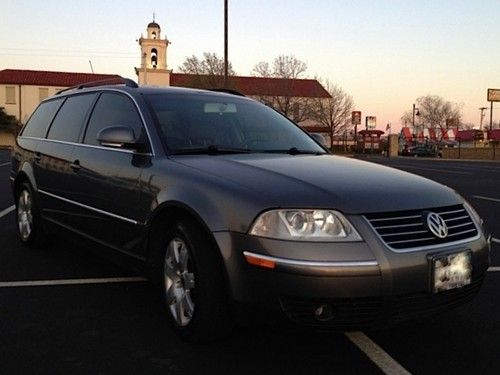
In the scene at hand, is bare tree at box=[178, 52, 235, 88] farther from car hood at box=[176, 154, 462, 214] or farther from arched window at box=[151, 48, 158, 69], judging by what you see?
car hood at box=[176, 154, 462, 214]

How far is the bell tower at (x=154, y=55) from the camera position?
231ft

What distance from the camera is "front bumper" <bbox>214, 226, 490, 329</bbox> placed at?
2916 millimetres

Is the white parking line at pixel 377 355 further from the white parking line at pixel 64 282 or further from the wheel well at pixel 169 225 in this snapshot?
the white parking line at pixel 64 282

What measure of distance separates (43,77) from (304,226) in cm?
8356

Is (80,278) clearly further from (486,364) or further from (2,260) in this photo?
(486,364)

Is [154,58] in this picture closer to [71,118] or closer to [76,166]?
[71,118]

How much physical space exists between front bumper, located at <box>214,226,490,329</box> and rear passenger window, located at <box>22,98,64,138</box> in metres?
3.58

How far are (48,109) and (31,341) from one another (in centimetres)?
330

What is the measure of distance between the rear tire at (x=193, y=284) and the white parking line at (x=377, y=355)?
0.81 meters

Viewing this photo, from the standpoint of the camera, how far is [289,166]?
373 centimetres

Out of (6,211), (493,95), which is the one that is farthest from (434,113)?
(6,211)

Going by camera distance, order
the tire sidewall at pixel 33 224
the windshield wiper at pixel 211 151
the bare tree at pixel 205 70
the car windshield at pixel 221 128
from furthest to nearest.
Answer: the bare tree at pixel 205 70, the tire sidewall at pixel 33 224, the car windshield at pixel 221 128, the windshield wiper at pixel 211 151

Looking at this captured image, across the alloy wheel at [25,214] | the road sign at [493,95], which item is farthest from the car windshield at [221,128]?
the road sign at [493,95]

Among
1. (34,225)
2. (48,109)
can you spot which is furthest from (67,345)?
(48,109)
